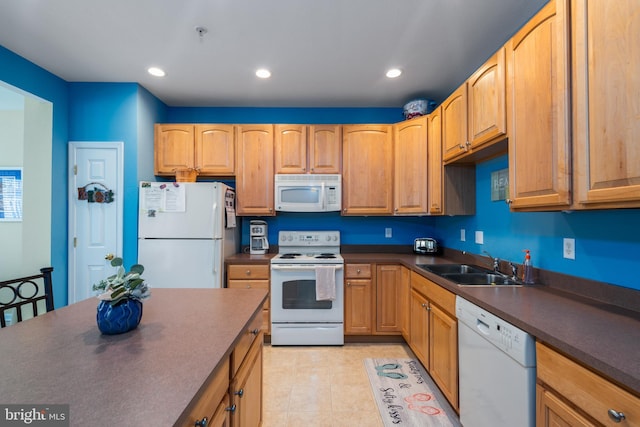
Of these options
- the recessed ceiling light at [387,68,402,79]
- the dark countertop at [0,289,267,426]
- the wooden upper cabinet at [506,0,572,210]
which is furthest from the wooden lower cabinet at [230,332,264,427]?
the recessed ceiling light at [387,68,402,79]

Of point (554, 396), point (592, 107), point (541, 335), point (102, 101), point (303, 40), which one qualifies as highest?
point (303, 40)

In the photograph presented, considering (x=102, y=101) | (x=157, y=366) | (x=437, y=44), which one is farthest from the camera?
(x=102, y=101)

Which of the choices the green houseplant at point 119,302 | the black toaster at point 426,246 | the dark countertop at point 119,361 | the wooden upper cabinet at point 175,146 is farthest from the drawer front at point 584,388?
the wooden upper cabinet at point 175,146

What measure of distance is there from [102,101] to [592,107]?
12.2ft

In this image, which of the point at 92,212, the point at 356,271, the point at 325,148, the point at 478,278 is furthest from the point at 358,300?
the point at 92,212

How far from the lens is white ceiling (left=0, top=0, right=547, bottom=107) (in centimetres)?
186

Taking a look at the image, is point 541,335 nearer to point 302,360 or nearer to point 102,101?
point 302,360

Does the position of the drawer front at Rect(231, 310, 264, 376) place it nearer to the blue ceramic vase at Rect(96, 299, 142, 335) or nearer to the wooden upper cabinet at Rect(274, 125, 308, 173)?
the blue ceramic vase at Rect(96, 299, 142, 335)

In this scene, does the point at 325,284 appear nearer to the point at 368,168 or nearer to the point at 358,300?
the point at 358,300

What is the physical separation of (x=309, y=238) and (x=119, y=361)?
264 cm

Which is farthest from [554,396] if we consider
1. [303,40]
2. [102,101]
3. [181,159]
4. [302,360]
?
[102,101]

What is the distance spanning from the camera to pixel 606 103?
1092mm

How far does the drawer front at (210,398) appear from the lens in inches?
28.5

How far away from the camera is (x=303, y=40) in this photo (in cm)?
219
